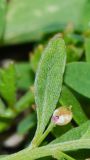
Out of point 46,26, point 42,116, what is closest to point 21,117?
point 46,26

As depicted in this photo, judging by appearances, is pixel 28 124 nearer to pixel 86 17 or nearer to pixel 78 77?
pixel 78 77

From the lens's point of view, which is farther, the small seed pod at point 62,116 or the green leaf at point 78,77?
the green leaf at point 78,77

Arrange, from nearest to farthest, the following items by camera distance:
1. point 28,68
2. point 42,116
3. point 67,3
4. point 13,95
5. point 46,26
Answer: point 42,116 < point 13,95 < point 28,68 < point 46,26 < point 67,3

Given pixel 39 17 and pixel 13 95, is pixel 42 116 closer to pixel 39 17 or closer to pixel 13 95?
pixel 13 95

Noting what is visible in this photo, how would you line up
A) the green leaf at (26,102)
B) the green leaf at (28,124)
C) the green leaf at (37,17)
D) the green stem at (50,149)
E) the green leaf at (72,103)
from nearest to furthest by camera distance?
1. the green stem at (50,149)
2. the green leaf at (72,103)
3. the green leaf at (28,124)
4. the green leaf at (26,102)
5. the green leaf at (37,17)

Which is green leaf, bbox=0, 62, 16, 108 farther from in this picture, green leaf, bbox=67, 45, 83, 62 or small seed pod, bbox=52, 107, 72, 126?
small seed pod, bbox=52, 107, 72, 126

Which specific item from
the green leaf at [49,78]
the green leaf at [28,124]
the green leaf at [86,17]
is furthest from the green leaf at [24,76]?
the green leaf at [49,78]

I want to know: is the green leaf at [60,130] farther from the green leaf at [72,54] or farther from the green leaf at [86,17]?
the green leaf at [86,17]
